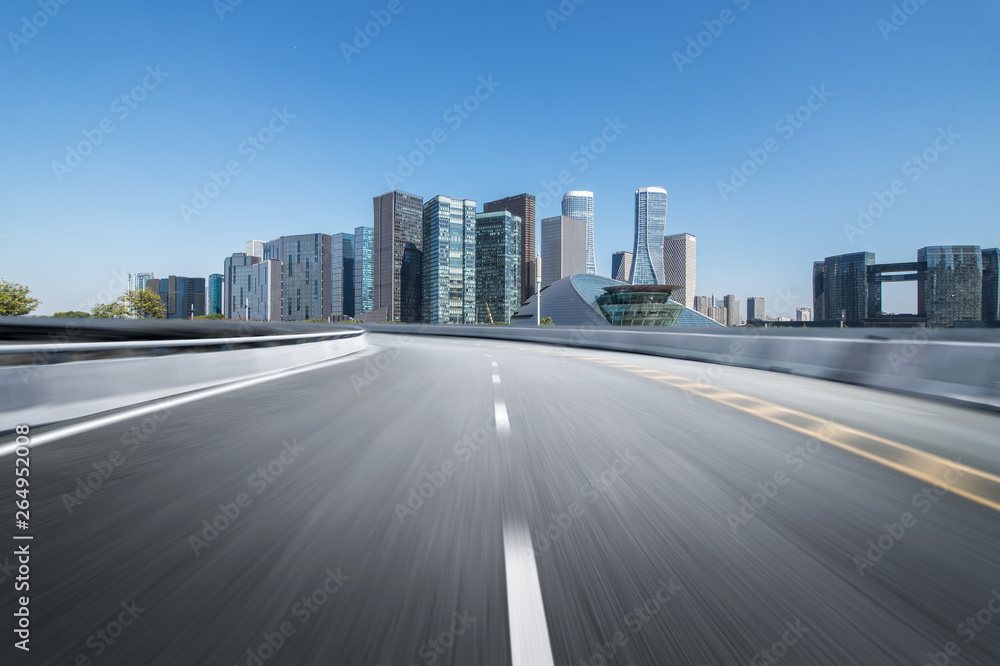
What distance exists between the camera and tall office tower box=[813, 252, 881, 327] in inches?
1800

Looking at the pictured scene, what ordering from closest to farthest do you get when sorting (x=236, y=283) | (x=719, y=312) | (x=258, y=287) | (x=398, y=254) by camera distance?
(x=398, y=254)
(x=258, y=287)
(x=236, y=283)
(x=719, y=312)

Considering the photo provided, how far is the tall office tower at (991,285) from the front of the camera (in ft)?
93.5

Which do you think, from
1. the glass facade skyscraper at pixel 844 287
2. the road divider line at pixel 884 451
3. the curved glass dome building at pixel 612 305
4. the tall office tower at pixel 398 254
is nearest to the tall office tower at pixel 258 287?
the tall office tower at pixel 398 254

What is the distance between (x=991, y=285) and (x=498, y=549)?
39058 mm

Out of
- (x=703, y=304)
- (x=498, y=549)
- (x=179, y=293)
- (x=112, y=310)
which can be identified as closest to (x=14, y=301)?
(x=112, y=310)

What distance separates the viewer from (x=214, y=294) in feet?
625

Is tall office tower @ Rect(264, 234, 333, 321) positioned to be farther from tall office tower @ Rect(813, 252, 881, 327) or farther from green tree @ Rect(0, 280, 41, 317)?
tall office tower @ Rect(813, 252, 881, 327)

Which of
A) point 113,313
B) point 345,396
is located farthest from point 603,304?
point 345,396

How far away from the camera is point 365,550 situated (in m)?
2.77

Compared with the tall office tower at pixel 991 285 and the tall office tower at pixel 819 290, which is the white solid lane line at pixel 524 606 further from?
the tall office tower at pixel 819 290

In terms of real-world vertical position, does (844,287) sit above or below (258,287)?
below

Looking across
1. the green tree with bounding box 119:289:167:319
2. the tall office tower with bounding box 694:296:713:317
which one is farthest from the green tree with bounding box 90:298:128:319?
the tall office tower with bounding box 694:296:713:317

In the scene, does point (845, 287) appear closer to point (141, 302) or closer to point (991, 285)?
point (991, 285)

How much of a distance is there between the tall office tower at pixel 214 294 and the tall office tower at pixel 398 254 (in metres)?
71.3
